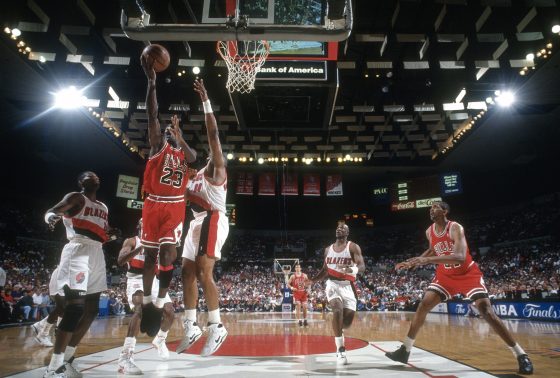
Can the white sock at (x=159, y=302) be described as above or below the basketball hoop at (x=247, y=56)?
below

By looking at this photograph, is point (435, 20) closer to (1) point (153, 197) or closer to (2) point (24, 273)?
(1) point (153, 197)

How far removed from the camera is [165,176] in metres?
4.22

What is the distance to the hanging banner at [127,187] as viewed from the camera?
76.5 feet

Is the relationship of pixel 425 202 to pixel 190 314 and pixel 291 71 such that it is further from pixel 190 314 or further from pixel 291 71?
pixel 190 314

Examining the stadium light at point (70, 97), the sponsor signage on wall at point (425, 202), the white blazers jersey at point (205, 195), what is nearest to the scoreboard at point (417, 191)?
the sponsor signage on wall at point (425, 202)

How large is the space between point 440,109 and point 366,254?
17009 mm

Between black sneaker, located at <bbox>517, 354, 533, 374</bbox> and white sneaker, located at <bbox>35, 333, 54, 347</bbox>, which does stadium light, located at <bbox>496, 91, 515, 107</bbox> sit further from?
white sneaker, located at <bbox>35, 333, 54, 347</bbox>

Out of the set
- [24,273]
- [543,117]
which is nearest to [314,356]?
[543,117]

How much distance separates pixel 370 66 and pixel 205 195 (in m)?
9.92

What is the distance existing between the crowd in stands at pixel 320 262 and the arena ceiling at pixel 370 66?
6.87 m

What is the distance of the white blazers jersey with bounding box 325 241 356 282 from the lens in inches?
239

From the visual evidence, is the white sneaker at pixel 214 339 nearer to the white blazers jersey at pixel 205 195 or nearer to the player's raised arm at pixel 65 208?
the white blazers jersey at pixel 205 195

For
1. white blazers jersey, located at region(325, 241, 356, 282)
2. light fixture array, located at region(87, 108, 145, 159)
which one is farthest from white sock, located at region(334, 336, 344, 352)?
light fixture array, located at region(87, 108, 145, 159)

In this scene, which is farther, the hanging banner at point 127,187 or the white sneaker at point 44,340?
the hanging banner at point 127,187
